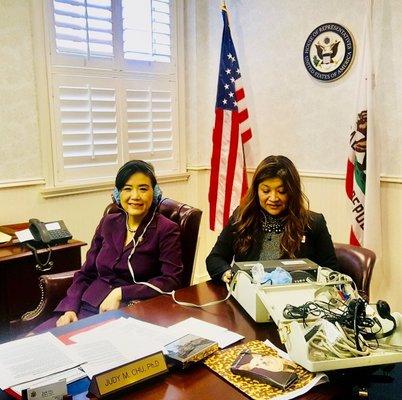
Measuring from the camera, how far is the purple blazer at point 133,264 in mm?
1963

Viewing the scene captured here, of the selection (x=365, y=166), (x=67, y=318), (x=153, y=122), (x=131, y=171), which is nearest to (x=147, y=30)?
(x=153, y=122)

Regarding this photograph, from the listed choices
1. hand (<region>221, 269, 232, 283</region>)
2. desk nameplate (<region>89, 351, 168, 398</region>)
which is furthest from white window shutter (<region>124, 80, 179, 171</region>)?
desk nameplate (<region>89, 351, 168, 398</region>)

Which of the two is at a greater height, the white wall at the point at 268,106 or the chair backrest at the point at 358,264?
the white wall at the point at 268,106

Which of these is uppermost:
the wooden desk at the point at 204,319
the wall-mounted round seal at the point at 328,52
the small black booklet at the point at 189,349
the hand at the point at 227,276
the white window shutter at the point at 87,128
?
the wall-mounted round seal at the point at 328,52

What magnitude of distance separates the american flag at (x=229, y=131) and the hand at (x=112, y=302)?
5.34 ft

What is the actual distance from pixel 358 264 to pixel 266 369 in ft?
3.01

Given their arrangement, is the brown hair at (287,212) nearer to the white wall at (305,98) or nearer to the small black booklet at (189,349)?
the small black booklet at (189,349)

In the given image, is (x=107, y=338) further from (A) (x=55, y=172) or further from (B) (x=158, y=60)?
(B) (x=158, y=60)

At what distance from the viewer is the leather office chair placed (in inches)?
78.7

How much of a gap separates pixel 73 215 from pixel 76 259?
0.66 meters

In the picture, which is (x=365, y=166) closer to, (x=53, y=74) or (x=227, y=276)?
(x=227, y=276)

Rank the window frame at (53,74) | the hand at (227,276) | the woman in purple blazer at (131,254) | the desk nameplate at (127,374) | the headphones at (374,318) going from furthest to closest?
1. the window frame at (53,74)
2. the woman in purple blazer at (131,254)
3. the hand at (227,276)
4. the headphones at (374,318)
5. the desk nameplate at (127,374)

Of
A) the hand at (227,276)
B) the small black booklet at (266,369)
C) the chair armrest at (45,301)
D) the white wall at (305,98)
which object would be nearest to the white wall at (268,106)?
the white wall at (305,98)

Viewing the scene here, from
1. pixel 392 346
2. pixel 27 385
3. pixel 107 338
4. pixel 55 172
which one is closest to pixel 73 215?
pixel 55 172
